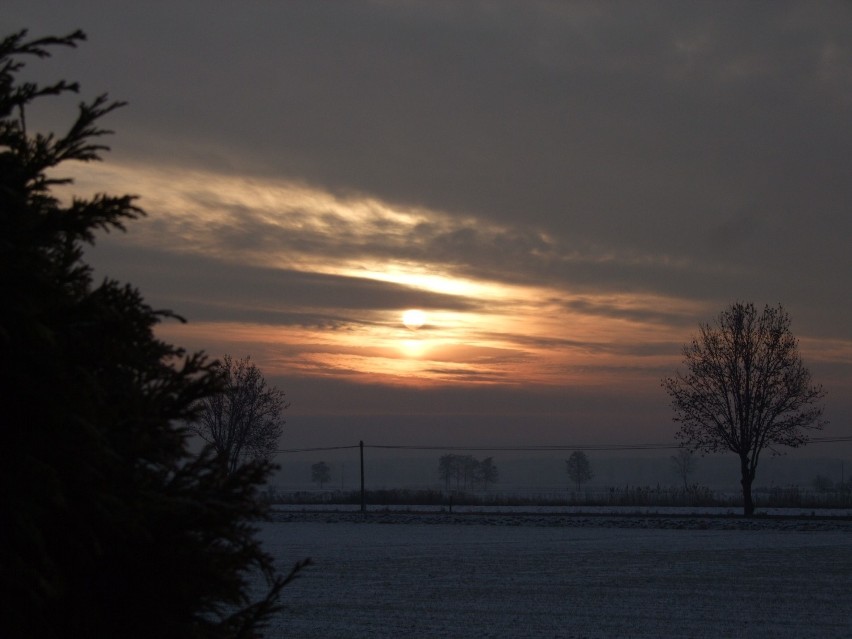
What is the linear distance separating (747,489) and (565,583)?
29.9 meters

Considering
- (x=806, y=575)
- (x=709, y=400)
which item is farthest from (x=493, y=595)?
(x=709, y=400)

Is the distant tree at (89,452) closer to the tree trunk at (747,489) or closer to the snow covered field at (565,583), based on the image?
the snow covered field at (565,583)

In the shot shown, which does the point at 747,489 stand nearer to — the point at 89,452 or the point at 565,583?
the point at 565,583

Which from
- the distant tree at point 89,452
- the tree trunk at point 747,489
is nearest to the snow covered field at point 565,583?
the distant tree at point 89,452

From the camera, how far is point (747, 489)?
4428cm

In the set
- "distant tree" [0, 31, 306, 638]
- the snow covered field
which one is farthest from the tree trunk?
"distant tree" [0, 31, 306, 638]

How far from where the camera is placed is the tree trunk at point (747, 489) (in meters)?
43.8

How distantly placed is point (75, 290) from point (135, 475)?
76 centimetres

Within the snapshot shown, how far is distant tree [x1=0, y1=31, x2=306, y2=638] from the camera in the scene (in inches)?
116

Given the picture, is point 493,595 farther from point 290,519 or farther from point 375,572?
point 290,519

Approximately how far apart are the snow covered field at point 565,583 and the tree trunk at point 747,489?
35.0 ft

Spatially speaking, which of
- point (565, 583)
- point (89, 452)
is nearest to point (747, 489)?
point (565, 583)

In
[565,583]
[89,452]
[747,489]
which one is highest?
[89,452]

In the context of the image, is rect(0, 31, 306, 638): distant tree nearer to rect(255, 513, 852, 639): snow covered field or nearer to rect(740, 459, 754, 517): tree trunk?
rect(255, 513, 852, 639): snow covered field
